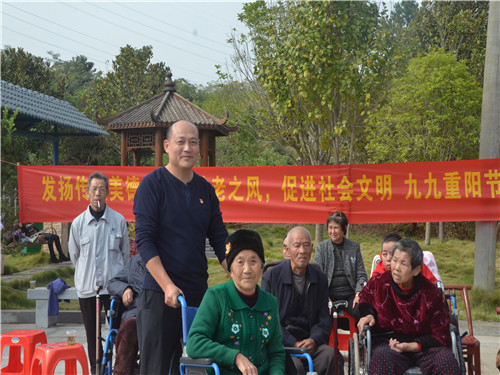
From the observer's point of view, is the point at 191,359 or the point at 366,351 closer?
the point at 191,359

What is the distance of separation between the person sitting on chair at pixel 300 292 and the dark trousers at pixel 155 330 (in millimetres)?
1282

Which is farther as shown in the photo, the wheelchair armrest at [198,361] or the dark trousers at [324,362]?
the dark trousers at [324,362]

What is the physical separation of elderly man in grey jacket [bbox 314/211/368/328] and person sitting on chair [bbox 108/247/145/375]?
1985 millimetres

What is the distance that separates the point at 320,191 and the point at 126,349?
4595mm

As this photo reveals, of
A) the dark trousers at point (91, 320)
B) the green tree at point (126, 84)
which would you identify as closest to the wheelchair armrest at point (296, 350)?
the dark trousers at point (91, 320)

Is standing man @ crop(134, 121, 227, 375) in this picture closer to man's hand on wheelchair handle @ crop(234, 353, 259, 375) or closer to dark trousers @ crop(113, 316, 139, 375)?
man's hand on wheelchair handle @ crop(234, 353, 259, 375)

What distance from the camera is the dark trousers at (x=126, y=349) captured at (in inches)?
169

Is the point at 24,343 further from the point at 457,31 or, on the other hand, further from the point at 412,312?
the point at 457,31

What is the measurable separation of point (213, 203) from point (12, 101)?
30.1 ft

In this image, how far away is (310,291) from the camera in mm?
4473

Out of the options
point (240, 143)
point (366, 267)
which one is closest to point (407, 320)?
point (366, 267)

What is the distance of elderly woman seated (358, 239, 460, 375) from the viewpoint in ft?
12.7

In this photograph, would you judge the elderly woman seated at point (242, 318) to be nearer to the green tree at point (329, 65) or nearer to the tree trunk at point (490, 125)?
the tree trunk at point (490, 125)

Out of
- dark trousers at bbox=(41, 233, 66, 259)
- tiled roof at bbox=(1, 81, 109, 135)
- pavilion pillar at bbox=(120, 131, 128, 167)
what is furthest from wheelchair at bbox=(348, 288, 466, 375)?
dark trousers at bbox=(41, 233, 66, 259)
